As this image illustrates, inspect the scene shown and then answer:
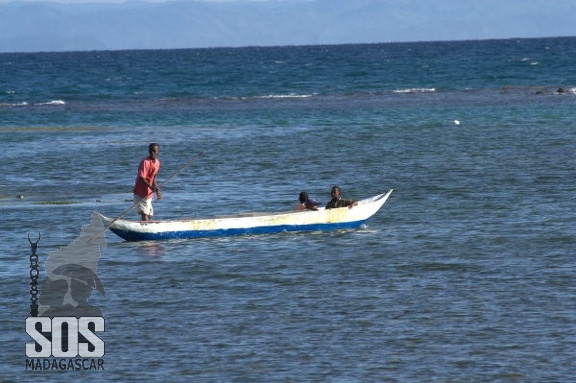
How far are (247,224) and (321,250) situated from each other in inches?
77.7

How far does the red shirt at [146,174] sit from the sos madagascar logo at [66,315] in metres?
1.42

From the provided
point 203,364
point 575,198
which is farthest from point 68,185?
point 203,364

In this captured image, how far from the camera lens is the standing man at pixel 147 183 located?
2320cm

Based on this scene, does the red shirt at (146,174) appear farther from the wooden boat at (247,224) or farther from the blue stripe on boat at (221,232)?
the blue stripe on boat at (221,232)

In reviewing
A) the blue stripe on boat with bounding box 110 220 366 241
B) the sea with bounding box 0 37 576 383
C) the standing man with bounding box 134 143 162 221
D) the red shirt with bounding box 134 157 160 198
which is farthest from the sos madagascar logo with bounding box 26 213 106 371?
the red shirt with bounding box 134 157 160 198

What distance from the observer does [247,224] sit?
24.0 m

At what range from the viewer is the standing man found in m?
23.2

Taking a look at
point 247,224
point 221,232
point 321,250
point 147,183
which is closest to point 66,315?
point 147,183

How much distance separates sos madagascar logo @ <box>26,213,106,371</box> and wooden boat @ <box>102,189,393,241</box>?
0.88m

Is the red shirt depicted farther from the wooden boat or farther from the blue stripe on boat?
the blue stripe on boat

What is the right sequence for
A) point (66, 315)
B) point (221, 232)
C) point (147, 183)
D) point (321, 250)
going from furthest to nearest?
point (221, 232) < point (147, 183) < point (321, 250) < point (66, 315)

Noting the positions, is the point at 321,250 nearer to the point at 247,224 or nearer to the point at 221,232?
the point at 247,224

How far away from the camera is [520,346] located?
15859mm

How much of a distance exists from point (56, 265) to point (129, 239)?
7.37 feet
